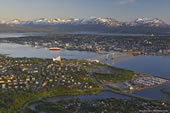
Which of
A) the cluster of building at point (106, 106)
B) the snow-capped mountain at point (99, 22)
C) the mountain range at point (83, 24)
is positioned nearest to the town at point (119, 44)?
the cluster of building at point (106, 106)

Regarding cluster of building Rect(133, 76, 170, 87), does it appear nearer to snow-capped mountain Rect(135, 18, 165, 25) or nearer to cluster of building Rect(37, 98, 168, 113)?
cluster of building Rect(37, 98, 168, 113)

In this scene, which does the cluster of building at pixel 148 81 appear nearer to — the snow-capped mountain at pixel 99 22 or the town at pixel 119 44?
the town at pixel 119 44

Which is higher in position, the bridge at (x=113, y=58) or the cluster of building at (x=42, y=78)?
the cluster of building at (x=42, y=78)

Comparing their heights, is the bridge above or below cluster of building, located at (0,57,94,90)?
below

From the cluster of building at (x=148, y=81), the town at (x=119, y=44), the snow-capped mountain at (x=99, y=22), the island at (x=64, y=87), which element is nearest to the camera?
the island at (x=64, y=87)


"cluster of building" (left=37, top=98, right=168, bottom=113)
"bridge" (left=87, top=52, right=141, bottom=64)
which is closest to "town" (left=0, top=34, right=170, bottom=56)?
"bridge" (left=87, top=52, right=141, bottom=64)

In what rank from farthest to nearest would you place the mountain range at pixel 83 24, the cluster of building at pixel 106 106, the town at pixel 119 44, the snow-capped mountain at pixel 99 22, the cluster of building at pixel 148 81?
the snow-capped mountain at pixel 99 22, the mountain range at pixel 83 24, the town at pixel 119 44, the cluster of building at pixel 148 81, the cluster of building at pixel 106 106

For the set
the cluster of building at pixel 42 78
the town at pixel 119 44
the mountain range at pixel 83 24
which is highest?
the mountain range at pixel 83 24

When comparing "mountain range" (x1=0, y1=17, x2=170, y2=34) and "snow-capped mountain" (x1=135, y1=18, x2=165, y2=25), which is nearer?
"mountain range" (x1=0, y1=17, x2=170, y2=34)

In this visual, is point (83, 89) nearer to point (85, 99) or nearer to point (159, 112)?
point (85, 99)

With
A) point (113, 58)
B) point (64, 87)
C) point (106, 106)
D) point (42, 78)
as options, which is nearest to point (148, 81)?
point (106, 106)

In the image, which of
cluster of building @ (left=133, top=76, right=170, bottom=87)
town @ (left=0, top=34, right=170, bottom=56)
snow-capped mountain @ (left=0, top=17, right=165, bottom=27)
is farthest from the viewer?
snow-capped mountain @ (left=0, top=17, right=165, bottom=27)

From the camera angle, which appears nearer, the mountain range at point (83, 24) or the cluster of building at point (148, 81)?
the cluster of building at point (148, 81)
